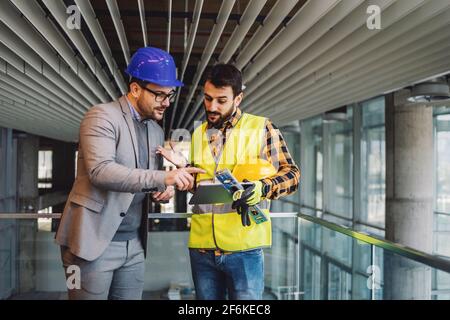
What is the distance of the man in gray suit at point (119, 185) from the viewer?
146cm

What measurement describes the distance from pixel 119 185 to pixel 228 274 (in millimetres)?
480

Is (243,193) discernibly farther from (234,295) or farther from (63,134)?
(63,134)

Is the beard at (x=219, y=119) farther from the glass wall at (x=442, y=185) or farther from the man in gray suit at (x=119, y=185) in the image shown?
the glass wall at (x=442, y=185)

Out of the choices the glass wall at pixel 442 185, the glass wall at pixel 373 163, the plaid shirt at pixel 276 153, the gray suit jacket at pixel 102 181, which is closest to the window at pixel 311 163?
the glass wall at pixel 373 163

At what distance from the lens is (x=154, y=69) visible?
1653 mm

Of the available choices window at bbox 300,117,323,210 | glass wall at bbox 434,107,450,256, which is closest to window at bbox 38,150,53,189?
window at bbox 300,117,323,210

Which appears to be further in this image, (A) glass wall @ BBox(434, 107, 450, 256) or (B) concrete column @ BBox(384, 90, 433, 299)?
(A) glass wall @ BBox(434, 107, 450, 256)

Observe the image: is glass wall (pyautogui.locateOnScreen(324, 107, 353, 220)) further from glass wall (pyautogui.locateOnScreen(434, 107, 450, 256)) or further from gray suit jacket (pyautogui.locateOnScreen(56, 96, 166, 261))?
gray suit jacket (pyautogui.locateOnScreen(56, 96, 166, 261))

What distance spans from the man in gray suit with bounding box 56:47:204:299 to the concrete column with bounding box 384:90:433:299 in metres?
4.35

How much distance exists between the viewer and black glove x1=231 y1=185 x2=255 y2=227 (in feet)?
5.08

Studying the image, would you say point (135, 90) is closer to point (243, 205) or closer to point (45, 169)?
point (243, 205)

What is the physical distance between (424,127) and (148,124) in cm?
453

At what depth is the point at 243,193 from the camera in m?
1.54

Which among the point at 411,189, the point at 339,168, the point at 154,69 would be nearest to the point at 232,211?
the point at 154,69
